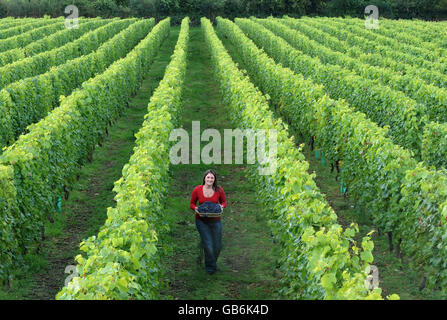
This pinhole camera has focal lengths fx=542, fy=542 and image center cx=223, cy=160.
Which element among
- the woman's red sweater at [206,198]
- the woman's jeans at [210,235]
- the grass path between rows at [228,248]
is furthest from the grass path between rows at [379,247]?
the woman's red sweater at [206,198]

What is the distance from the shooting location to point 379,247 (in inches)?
422

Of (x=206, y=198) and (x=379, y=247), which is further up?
(x=206, y=198)

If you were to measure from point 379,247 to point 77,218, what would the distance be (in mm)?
6378

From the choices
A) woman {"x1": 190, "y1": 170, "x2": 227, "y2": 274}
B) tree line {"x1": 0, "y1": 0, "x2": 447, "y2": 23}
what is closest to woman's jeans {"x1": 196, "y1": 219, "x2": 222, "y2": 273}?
woman {"x1": 190, "y1": 170, "x2": 227, "y2": 274}

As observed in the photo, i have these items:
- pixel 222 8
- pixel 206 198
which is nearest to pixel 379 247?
pixel 206 198

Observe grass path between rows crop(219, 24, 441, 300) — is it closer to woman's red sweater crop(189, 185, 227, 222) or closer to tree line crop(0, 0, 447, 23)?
woman's red sweater crop(189, 185, 227, 222)

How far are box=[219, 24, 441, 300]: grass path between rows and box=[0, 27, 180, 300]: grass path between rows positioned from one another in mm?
5311

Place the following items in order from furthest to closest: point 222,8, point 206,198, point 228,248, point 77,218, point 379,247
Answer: point 222,8 → point 77,218 → point 379,247 → point 228,248 → point 206,198

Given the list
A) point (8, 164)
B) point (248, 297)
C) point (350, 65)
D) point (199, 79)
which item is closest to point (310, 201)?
point (248, 297)

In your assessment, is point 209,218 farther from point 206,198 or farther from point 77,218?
point 77,218

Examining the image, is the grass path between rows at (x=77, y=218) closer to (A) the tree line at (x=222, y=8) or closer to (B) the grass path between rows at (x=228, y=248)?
(B) the grass path between rows at (x=228, y=248)

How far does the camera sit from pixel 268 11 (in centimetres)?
6544

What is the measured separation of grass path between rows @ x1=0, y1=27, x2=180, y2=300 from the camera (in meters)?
9.13
